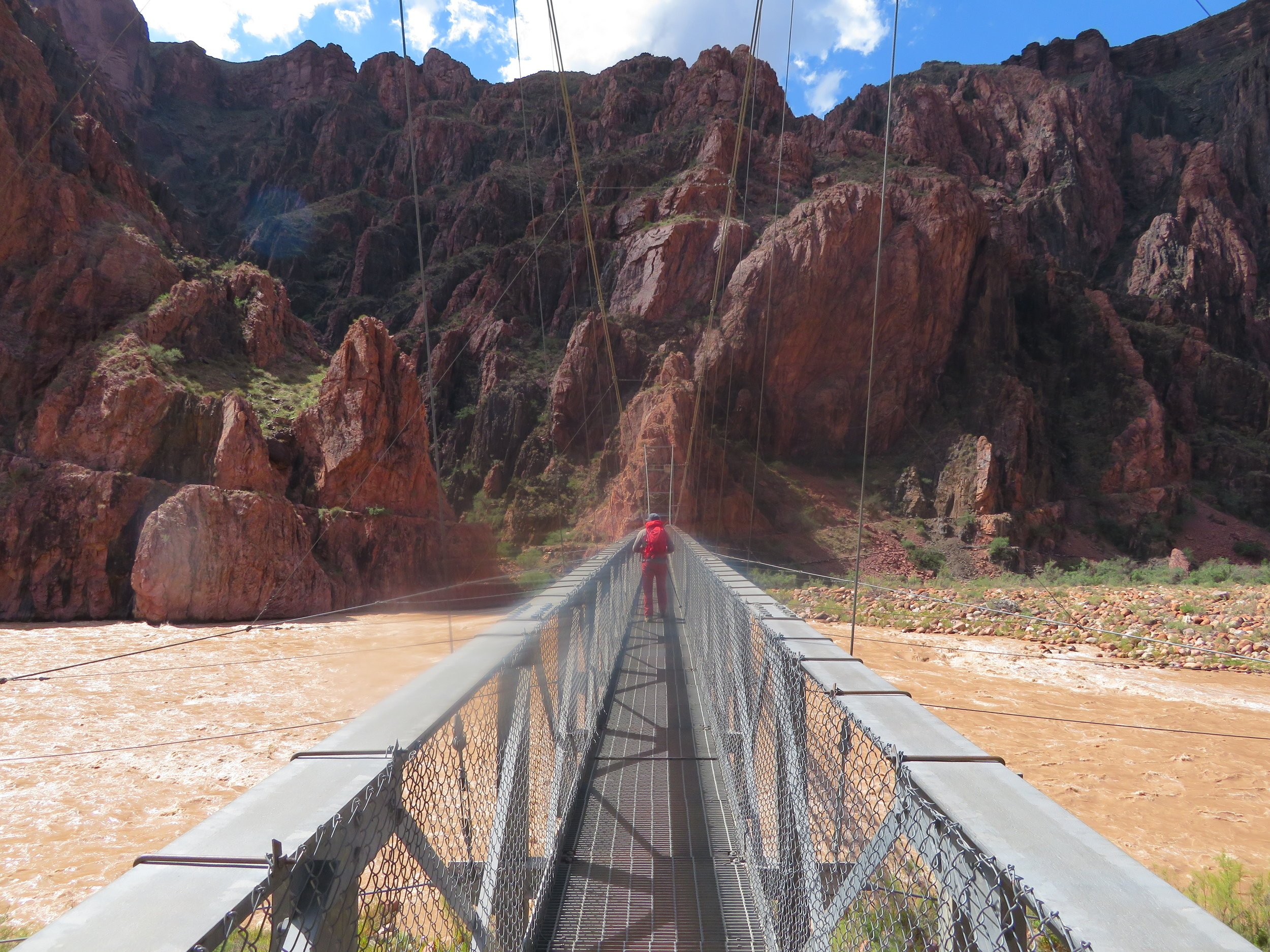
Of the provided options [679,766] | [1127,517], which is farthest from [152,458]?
[1127,517]

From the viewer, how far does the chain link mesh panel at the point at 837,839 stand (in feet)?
3.36

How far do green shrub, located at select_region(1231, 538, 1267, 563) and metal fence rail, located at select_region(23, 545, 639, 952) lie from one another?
105 feet

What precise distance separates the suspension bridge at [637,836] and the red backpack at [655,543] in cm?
280

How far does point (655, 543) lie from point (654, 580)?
0.51m

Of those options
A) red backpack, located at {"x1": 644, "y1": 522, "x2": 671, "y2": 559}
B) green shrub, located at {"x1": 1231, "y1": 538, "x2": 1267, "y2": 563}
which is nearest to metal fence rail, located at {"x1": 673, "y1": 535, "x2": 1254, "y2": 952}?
red backpack, located at {"x1": 644, "y1": 522, "x2": 671, "y2": 559}

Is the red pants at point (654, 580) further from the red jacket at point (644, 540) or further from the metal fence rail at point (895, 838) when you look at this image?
the metal fence rail at point (895, 838)

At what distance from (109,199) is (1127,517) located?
3643 cm

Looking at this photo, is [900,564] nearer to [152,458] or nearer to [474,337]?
[152,458]

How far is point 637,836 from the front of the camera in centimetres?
318

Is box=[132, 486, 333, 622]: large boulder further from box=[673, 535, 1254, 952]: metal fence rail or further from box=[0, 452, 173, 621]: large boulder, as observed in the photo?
box=[673, 535, 1254, 952]: metal fence rail

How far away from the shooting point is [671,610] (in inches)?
332

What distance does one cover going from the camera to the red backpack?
23.4ft

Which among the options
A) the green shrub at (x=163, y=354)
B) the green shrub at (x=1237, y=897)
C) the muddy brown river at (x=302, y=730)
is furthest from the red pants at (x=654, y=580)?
the green shrub at (x=163, y=354)

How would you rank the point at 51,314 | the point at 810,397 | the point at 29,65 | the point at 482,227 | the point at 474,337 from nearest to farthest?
the point at 51,314 < the point at 29,65 < the point at 810,397 < the point at 474,337 < the point at 482,227
